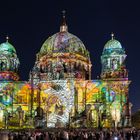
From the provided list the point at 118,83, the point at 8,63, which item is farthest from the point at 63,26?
the point at 118,83

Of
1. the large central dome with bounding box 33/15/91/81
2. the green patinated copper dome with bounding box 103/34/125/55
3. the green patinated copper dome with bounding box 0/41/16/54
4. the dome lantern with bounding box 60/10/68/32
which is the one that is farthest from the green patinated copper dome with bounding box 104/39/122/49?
the green patinated copper dome with bounding box 0/41/16/54

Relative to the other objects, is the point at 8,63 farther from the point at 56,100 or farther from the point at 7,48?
the point at 56,100

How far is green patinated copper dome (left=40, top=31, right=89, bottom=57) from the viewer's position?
86.7 m

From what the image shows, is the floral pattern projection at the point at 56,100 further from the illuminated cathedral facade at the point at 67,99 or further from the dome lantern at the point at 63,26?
the dome lantern at the point at 63,26

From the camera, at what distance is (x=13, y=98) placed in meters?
78.8

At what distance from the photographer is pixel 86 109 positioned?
76562 mm

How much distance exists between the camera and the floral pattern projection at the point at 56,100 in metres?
77.4

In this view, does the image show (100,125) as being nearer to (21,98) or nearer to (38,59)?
(21,98)

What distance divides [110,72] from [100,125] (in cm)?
979

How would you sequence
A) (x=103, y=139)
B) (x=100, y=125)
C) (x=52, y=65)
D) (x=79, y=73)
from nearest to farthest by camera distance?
(x=103, y=139) → (x=100, y=125) → (x=79, y=73) → (x=52, y=65)

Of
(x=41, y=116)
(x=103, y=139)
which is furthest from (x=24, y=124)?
(x=103, y=139)

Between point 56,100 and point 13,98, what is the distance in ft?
21.1

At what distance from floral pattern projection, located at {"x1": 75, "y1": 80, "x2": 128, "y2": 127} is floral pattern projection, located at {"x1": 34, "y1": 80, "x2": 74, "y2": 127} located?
135 cm

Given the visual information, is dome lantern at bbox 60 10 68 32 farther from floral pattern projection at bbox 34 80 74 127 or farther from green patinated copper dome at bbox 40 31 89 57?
floral pattern projection at bbox 34 80 74 127
